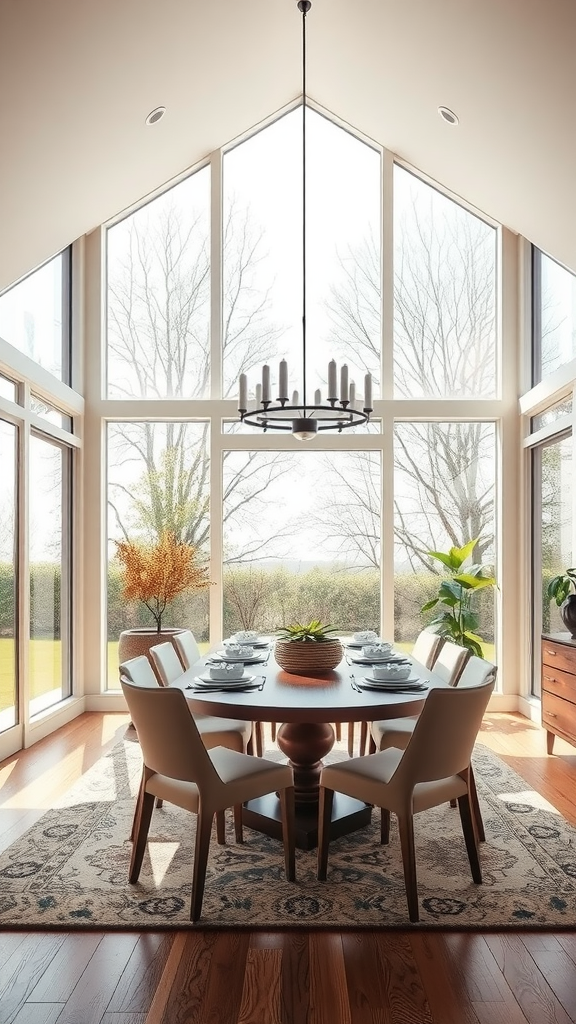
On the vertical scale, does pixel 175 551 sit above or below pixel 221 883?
above

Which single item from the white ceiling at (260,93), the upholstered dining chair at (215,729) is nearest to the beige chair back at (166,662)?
the upholstered dining chair at (215,729)

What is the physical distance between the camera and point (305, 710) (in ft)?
9.69

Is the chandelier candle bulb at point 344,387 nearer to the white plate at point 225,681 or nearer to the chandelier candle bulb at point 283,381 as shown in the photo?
the chandelier candle bulb at point 283,381

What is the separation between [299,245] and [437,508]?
262 cm

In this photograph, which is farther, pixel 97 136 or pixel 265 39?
pixel 265 39

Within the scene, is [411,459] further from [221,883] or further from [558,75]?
[221,883]

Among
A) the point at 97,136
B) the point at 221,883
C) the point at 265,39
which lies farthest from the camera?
the point at 265,39

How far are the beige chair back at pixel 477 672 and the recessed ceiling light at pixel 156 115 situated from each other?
4.17m

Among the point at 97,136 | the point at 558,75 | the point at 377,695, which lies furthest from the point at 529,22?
the point at 377,695

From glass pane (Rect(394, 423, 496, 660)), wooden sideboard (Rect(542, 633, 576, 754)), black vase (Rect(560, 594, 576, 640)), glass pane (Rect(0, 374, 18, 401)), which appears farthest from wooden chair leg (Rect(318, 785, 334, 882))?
glass pane (Rect(394, 423, 496, 660))

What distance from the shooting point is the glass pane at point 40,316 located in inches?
206

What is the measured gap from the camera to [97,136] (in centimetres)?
487

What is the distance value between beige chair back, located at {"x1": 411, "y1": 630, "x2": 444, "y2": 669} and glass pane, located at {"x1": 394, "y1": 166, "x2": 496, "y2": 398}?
2741 millimetres

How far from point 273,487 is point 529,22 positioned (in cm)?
386
